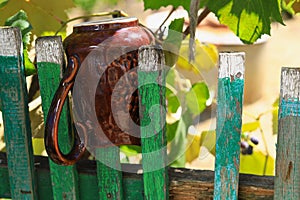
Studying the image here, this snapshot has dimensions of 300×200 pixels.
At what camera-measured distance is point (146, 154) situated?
1174mm

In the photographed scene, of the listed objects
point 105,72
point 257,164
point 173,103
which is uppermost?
point 105,72

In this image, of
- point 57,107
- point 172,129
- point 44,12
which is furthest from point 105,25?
point 172,129

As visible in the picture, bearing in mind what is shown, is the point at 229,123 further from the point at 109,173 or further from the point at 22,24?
the point at 22,24

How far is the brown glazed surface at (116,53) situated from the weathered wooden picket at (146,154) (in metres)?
0.02

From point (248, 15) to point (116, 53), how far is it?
1.14ft

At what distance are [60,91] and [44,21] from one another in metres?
0.65

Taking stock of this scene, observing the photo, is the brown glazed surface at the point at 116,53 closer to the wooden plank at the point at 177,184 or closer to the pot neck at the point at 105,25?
the pot neck at the point at 105,25

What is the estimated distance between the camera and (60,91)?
1029 millimetres

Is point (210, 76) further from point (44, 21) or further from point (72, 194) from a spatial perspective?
point (72, 194)

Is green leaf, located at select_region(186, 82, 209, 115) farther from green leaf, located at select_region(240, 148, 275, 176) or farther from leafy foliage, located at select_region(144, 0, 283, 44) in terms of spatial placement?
leafy foliage, located at select_region(144, 0, 283, 44)

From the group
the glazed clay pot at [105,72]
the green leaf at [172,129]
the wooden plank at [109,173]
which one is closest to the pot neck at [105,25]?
the glazed clay pot at [105,72]

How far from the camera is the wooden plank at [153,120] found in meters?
1.07

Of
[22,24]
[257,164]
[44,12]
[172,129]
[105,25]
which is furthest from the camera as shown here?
[257,164]

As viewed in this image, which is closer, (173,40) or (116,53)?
(116,53)
